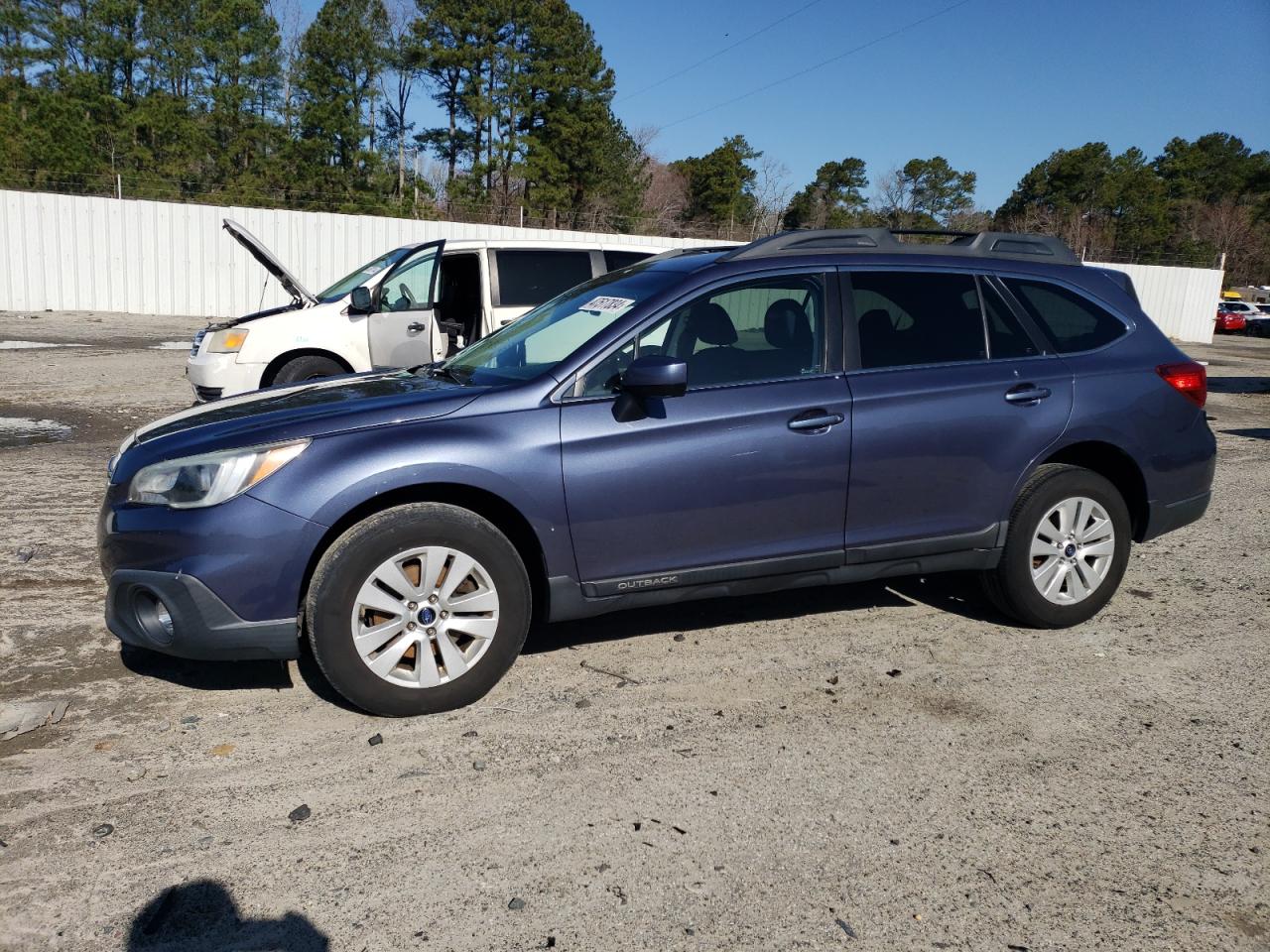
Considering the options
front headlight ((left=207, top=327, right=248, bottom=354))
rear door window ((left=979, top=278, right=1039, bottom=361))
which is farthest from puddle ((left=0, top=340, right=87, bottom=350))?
rear door window ((left=979, top=278, right=1039, bottom=361))

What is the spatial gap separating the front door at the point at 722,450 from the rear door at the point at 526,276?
5.11 meters

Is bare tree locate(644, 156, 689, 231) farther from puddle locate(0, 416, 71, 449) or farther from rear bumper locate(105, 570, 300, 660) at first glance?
rear bumper locate(105, 570, 300, 660)

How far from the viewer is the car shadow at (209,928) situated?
264 cm

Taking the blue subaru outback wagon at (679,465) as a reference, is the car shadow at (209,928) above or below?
below

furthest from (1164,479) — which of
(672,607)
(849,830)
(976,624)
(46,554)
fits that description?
(46,554)

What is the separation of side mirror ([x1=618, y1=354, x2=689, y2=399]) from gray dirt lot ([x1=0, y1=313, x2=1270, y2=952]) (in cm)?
125

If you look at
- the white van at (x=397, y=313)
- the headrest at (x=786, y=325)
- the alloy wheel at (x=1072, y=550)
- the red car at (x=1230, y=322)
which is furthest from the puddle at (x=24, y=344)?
the red car at (x=1230, y=322)

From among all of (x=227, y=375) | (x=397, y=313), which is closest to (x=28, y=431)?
(x=227, y=375)

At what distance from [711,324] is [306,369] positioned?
19.9 ft

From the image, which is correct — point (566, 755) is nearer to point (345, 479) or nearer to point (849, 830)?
point (849, 830)

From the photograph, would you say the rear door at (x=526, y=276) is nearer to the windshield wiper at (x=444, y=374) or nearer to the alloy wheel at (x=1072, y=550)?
the windshield wiper at (x=444, y=374)

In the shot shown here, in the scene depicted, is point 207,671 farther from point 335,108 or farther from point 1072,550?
point 335,108

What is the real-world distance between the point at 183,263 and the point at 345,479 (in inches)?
929

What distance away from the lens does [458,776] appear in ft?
11.6
